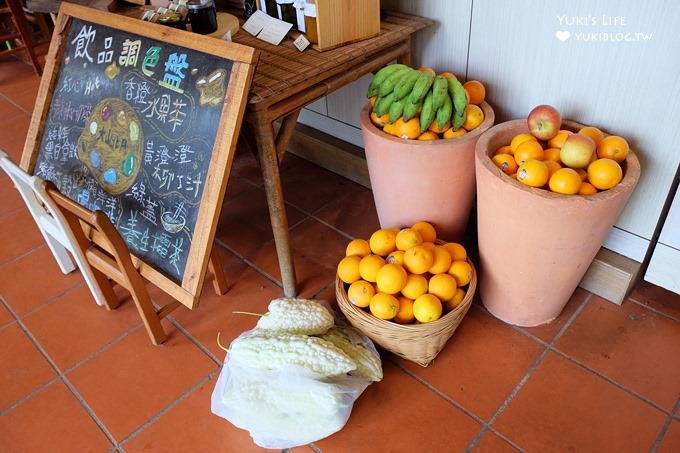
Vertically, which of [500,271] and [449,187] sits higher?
[449,187]

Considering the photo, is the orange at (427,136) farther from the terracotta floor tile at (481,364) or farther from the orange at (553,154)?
the terracotta floor tile at (481,364)

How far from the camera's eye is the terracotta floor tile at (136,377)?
1481 mm

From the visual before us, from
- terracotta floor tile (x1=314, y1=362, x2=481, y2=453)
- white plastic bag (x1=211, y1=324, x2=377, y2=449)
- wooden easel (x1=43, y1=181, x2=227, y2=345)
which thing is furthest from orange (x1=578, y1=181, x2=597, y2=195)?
wooden easel (x1=43, y1=181, x2=227, y2=345)

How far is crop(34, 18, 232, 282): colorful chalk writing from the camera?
4.44 ft

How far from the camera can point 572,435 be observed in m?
1.33

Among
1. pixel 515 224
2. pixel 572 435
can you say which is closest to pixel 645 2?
pixel 515 224

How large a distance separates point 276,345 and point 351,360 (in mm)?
212

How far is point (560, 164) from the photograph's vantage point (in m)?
1.38

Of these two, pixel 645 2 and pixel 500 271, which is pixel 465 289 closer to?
pixel 500 271

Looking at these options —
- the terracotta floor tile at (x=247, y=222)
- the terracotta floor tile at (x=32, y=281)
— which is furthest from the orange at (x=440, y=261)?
the terracotta floor tile at (x=32, y=281)

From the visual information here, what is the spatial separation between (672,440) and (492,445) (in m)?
0.47

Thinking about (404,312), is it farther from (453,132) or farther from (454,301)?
(453,132)

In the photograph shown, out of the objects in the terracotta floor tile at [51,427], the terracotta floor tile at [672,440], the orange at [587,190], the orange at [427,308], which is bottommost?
the terracotta floor tile at [51,427]

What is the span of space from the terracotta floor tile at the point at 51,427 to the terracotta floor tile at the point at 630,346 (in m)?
1.44
